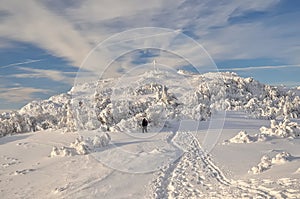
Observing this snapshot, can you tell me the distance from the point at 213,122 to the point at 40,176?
22.6 meters

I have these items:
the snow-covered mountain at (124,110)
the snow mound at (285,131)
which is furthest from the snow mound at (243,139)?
the snow-covered mountain at (124,110)

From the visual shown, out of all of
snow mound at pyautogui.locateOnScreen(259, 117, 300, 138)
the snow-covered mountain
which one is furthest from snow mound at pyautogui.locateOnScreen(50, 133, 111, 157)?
snow mound at pyautogui.locateOnScreen(259, 117, 300, 138)

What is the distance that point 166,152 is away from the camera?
18391mm

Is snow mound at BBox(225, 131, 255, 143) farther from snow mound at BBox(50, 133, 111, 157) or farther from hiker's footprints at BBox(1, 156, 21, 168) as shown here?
hiker's footprints at BBox(1, 156, 21, 168)

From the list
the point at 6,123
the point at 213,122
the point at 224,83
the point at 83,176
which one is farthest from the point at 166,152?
the point at 224,83

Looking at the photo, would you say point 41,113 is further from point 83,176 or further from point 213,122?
point 83,176

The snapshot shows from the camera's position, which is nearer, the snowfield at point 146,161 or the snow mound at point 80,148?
the snowfield at point 146,161

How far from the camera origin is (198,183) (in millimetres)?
12297

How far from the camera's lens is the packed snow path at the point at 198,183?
10.4 metres

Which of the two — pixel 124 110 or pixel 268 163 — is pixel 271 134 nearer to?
pixel 268 163

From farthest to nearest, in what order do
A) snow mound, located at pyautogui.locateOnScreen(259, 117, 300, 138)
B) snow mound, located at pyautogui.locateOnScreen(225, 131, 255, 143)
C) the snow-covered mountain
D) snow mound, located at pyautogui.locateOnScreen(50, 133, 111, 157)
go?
the snow-covered mountain
snow mound, located at pyautogui.locateOnScreen(259, 117, 300, 138)
snow mound, located at pyautogui.locateOnScreen(225, 131, 255, 143)
snow mound, located at pyautogui.locateOnScreen(50, 133, 111, 157)

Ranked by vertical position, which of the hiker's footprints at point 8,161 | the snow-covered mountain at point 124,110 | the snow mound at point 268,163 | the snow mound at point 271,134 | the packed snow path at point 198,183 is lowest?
the packed snow path at point 198,183

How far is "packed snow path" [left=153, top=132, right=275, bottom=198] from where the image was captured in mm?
10445

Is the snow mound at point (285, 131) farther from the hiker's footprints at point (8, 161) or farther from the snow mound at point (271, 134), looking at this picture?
the hiker's footprints at point (8, 161)
